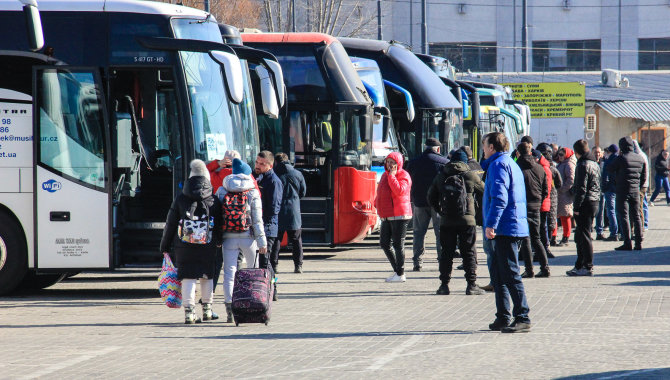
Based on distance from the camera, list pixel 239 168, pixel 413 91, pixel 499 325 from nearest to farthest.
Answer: pixel 499 325, pixel 239 168, pixel 413 91

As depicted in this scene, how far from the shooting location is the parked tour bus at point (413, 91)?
21.5 m

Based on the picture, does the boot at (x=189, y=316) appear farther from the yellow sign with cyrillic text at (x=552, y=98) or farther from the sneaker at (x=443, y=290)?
the yellow sign with cyrillic text at (x=552, y=98)

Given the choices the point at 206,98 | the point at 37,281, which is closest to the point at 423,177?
the point at 206,98

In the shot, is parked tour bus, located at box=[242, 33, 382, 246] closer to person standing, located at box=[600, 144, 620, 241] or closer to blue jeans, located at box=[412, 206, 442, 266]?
blue jeans, located at box=[412, 206, 442, 266]

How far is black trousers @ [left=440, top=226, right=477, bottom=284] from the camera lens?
1247 cm

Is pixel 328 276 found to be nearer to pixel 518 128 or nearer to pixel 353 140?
pixel 353 140

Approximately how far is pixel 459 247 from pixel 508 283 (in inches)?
110

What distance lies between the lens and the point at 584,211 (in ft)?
46.7

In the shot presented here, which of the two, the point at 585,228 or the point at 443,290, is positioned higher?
the point at 585,228

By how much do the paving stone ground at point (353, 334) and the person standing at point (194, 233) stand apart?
0.45 metres

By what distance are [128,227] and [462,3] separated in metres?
55.2

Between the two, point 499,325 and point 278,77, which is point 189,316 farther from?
point 278,77

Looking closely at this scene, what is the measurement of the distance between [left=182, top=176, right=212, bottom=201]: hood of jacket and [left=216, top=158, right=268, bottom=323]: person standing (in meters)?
0.20

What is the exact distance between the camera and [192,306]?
10578 mm
